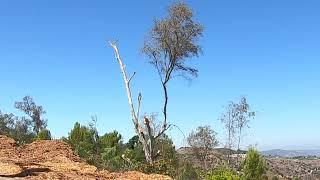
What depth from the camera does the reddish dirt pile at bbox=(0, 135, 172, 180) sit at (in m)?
12.5

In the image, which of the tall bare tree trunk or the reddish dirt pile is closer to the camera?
the reddish dirt pile

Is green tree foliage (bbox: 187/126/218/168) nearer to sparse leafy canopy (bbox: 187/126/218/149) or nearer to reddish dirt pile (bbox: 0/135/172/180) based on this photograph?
sparse leafy canopy (bbox: 187/126/218/149)

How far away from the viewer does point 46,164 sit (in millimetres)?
14617

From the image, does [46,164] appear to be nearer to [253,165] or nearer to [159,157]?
[159,157]

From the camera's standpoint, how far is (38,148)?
59.6 ft

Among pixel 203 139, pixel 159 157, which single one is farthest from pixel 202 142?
pixel 159 157

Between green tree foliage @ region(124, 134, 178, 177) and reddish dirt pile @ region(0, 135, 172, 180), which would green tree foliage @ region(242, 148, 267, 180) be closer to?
green tree foliage @ region(124, 134, 178, 177)

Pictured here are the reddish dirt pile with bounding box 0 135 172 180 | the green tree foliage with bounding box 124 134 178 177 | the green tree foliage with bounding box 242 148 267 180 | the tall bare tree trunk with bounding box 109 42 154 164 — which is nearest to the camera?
the reddish dirt pile with bounding box 0 135 172 180

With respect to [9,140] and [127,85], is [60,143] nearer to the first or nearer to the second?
[9,140]

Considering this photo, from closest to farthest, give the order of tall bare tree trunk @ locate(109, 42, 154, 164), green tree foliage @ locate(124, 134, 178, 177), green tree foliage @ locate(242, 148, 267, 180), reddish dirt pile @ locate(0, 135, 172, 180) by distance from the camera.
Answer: reddish dirt pile @ locate(0, 135, 172, 180) → green tree foliage @ locate(124, 134, 178, 177) → tall bare tree trunk @ locate(109, 42, 154, 164) → green tree foliage @ locate(242, 148, 267, 180)

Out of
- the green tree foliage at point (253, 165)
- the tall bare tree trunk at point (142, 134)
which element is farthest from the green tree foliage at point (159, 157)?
the green tree foliage at point (253, 165)

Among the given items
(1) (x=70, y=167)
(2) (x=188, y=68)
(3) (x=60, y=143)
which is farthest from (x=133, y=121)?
(1) (x=70, y=167)

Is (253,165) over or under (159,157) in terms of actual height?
under

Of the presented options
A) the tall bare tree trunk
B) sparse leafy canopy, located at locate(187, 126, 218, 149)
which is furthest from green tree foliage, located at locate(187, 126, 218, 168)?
the tall bare tree trunk
